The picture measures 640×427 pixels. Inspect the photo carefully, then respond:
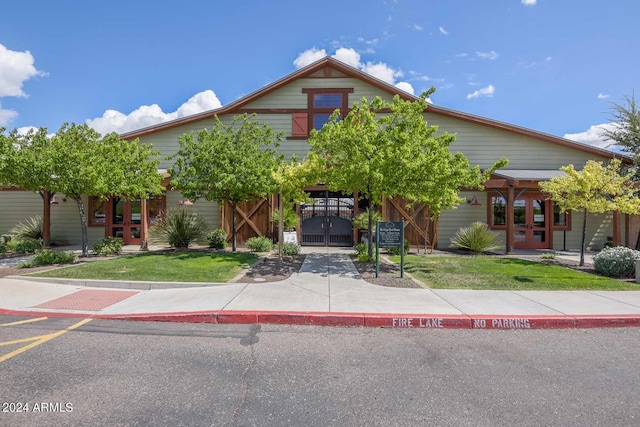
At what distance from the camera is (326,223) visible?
15672 millimetres

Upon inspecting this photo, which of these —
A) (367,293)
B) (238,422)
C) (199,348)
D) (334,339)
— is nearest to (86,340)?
(199,348)

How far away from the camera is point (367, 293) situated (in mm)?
6988

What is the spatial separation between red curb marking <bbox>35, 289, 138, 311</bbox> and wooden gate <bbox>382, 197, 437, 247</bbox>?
10503 millimetres

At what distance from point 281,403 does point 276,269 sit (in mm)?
6417

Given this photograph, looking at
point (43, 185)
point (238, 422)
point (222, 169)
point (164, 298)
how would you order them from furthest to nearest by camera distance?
point (222, 169) < point (43, 185) < point (164, 298) < point (238, 422)

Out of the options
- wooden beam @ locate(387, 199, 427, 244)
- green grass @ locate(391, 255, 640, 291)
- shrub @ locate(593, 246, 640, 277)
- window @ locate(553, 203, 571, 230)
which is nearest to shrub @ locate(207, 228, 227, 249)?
green grass @ locate(391, 255, 640, 291)

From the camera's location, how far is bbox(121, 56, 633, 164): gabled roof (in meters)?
15.6

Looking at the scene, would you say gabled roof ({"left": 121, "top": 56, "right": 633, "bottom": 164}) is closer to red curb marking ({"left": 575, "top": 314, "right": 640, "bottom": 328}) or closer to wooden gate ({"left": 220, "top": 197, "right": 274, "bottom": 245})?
wooden gate ({"left": 220, "top": 197, "right": 274, "bottom": 245})

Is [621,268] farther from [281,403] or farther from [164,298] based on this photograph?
[164,298]

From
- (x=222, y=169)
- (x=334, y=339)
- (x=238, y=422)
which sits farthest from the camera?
(x=222, y=169)

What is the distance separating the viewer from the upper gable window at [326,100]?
16188 mm

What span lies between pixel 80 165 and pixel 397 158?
906 centimetres

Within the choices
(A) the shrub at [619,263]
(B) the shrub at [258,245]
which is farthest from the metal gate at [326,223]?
(A) the shrub at [619,263]

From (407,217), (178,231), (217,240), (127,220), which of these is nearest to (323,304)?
(217,240)
